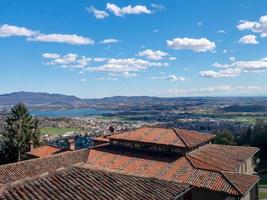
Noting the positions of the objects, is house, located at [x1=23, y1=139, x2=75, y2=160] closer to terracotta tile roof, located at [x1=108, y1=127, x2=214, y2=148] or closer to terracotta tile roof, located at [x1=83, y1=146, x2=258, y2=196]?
terracotta tile roof, located at [x1=83, y1=146, x2=258, y2=196]

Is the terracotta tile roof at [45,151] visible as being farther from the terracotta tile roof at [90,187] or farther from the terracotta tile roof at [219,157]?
the terracotta tile roof at [90,187]

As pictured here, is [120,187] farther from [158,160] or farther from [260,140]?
[260,140]

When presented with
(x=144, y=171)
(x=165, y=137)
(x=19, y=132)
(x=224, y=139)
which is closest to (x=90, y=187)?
(x=144, y=171)

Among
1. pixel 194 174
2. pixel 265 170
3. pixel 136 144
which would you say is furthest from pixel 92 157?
pixel 265 170

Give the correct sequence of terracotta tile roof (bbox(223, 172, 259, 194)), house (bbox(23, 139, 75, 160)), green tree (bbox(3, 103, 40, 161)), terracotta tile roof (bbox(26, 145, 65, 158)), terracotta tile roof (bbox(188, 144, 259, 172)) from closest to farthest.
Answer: terracotta tile roof (bbox(223, 172, 259, 194))
terracotta tile roof (bbox(188, 144, 259, 172))
terracotta tile roof (bbox(26, 145, 65, 158))
house (bbox(23, 139, 75, 160))
green tree (bbox(3, 103, 40, 161))

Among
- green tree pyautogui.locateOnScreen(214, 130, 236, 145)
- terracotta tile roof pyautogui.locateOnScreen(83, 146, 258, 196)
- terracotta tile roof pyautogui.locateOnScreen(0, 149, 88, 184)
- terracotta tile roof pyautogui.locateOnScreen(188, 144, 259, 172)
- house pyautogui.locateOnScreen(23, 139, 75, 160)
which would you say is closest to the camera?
terracotta tile roof pyautogui.locateOnScreen(83, 146, 258, 196)

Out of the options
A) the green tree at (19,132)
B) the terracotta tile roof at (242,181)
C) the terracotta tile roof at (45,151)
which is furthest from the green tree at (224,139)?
the terracotta tile roof at (242,181)

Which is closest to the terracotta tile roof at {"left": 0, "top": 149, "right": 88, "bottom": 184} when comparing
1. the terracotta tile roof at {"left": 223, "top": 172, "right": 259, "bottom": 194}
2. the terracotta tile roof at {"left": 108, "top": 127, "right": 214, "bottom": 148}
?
the terracotta tile roof at {"left": 108, "top": 127, "right": 214, "bottom": 148}
